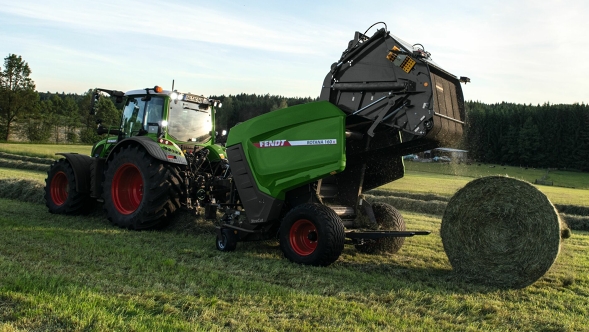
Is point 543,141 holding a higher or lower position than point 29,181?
higher

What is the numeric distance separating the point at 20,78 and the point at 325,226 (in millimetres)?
61282

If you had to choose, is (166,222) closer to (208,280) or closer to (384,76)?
(208,280)

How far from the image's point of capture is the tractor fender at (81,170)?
967cm

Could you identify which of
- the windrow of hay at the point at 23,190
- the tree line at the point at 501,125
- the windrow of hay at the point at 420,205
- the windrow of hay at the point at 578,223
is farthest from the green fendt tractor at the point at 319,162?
the tree line at the point at 501,125

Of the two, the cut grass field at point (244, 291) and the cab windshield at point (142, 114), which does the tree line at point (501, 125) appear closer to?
the cab windshield at point (142, 114)

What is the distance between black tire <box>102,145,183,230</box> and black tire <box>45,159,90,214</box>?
1031mm

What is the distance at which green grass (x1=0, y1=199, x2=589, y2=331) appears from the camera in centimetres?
380

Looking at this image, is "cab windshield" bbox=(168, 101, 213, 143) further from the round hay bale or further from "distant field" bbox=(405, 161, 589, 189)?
"distant field" bbox=(405, 161, 589, 189)

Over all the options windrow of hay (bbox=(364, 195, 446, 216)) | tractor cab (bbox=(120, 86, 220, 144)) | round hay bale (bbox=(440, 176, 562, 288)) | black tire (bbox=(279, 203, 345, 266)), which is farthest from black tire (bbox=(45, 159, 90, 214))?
windrow of hay (bbox=(364, 195, 446, 216))

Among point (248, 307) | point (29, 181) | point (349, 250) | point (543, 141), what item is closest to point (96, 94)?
point (29, 181)

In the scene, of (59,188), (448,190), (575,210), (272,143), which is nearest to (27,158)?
(59,188)

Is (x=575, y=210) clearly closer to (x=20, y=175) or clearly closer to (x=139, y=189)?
(x=139, y=189)

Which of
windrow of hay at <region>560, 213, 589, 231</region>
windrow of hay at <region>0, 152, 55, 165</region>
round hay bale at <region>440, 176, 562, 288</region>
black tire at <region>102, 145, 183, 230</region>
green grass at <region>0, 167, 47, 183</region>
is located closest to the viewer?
round hay bale at <region>440, 176, 562, 288</region>

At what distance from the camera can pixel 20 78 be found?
57844 millimetres
